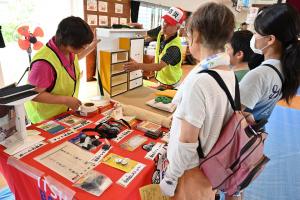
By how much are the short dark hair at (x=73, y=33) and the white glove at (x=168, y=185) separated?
871 mm

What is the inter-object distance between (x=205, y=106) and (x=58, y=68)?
3.04 ft

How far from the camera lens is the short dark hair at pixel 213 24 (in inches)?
31.0

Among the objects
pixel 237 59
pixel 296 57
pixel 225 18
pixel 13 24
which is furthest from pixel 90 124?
pixel 13 24

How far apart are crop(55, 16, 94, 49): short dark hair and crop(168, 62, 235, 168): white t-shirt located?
2.34ft

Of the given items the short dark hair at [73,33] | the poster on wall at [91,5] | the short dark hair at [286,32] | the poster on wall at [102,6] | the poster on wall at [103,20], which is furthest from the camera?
the poster on wall at [103,20]

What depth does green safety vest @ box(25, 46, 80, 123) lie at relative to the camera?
1.27m

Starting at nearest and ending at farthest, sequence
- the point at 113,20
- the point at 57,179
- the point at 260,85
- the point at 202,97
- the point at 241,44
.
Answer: the point at 202,97
the point at 57,179
the point at 260,85
the point at 241,44
the point at 113,20

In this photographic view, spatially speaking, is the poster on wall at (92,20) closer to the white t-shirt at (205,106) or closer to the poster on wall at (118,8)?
the poster on wall at (118,8)

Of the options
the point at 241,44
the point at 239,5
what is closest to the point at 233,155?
the point at 241,44

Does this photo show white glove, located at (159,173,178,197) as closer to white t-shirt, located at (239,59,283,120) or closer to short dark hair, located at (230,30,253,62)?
white t-shirt, located at (239,59,283,120)

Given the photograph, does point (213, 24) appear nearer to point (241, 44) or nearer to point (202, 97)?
point (202, 97)

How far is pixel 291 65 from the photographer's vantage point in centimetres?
114

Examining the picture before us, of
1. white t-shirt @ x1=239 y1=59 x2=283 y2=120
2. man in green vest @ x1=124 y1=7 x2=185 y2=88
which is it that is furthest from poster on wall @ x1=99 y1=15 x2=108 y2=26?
white t-shirt @ x1=239 y1=59 x2=283 y2=120

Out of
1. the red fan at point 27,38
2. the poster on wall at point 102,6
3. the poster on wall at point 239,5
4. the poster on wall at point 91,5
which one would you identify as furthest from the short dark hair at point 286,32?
the poster on wall at point 239,5
